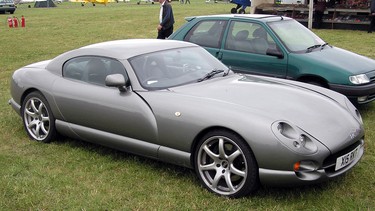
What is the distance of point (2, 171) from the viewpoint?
465 centimetres

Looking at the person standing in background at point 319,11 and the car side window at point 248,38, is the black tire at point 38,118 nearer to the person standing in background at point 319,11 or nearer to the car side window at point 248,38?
the car side window at point 248,38

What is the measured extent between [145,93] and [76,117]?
3.34 ft

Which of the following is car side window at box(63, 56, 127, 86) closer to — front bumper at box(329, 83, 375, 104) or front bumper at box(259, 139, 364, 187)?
front bumper at box(259, 139, 364, 187)

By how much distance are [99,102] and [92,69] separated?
51cm

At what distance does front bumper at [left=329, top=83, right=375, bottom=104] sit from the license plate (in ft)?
7.83

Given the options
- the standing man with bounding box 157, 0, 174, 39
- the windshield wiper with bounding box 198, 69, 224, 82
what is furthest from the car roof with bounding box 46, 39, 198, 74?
the standing man with bounding box 157, 0, 174, 39

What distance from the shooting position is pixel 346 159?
12.7ft

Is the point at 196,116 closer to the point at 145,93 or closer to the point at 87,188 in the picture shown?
the point at 145,93

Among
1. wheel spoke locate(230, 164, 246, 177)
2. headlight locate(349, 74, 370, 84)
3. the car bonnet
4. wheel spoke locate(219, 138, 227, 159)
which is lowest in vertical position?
wheel spoke locate(230, 164, 246, 177)

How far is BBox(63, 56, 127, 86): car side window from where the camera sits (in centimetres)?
485

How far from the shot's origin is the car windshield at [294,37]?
6.90 metres

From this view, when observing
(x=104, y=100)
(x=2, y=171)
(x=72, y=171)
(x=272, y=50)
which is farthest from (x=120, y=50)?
(x=272, y=50)

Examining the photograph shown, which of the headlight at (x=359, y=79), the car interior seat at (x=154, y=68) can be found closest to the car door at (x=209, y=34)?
the headlight at (x=359, y=79)

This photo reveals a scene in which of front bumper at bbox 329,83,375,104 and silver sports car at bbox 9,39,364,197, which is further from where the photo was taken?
front bumper at bbox 329,83,375,104
